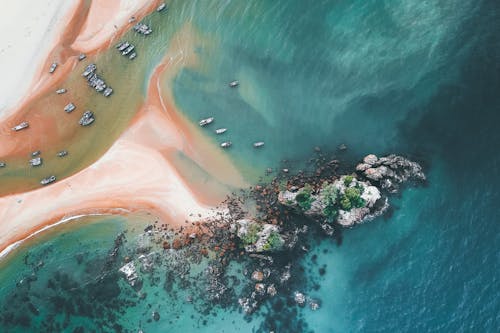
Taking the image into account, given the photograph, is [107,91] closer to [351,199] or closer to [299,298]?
[351,199]

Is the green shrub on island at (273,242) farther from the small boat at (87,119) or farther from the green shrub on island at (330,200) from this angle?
the small boat at (87,119)

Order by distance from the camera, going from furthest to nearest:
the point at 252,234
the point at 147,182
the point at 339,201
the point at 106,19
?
the point at 106,19, the point at 147,182, the point at 252,234, the point at 339,201

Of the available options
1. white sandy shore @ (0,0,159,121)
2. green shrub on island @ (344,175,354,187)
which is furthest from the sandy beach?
green shrub on island @ (344,175,354,187)

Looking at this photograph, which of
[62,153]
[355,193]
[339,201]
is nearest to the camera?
[355,193]

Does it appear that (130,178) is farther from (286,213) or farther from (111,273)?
(286,213)

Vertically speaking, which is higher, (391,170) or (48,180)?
(48,180)

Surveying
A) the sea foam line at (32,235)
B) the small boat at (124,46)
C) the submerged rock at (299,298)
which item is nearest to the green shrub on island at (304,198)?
the submerged rock at (299,298)

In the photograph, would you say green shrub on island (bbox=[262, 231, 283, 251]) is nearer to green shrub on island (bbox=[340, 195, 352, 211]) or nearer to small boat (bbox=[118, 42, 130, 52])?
green shrub on island (bbox=[340, 195, 352, 211])

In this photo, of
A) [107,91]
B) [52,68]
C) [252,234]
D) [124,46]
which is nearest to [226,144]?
[252,234]
